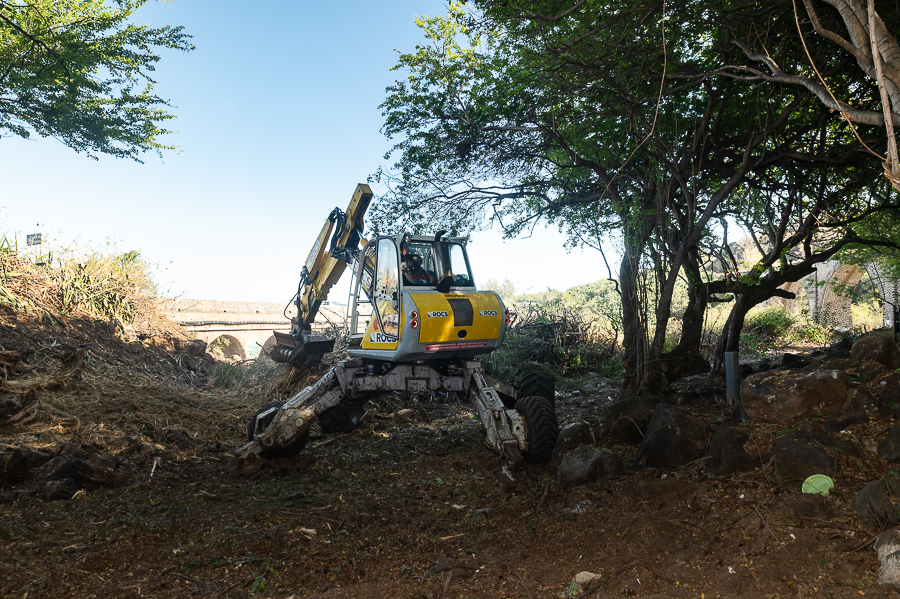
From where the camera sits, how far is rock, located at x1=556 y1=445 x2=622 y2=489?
4.70 meters

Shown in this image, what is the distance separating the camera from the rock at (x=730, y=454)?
392 cm

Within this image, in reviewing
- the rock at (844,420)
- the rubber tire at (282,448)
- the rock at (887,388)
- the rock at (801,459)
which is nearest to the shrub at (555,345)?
the rubber tire at (282,448)

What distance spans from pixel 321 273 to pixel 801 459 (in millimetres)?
7601

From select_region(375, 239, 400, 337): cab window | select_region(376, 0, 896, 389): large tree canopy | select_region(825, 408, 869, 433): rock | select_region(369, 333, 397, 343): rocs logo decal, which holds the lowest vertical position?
select_region(825, 408, 869, 433): rock

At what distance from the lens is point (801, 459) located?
3529 millimetres

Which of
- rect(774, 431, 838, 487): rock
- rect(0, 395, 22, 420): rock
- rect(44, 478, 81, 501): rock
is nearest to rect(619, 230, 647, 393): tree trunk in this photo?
rect(774, 431, 838, 487): rock

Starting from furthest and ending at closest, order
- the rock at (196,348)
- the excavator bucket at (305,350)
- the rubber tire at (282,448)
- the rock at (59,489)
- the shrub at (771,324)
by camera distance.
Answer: the shrub at (771,324), the rock at (196,348), the excavator bucket at (305,350), the rubber tire at (282,448), the rock at (59,489)

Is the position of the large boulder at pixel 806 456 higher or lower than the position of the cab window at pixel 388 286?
lower

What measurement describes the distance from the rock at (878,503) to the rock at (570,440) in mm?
2665

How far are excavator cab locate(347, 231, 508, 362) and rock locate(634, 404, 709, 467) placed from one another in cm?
233

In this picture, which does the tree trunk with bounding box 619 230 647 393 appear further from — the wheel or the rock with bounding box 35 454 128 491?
the rock with bounding box 35 454 128 491

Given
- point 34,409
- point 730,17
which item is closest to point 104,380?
point 34,409

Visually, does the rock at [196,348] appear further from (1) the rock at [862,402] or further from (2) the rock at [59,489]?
(1) the rock at [862,402]

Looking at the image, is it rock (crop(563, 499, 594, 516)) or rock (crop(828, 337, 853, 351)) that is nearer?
rock (crop(563, 499, 594, 516))
